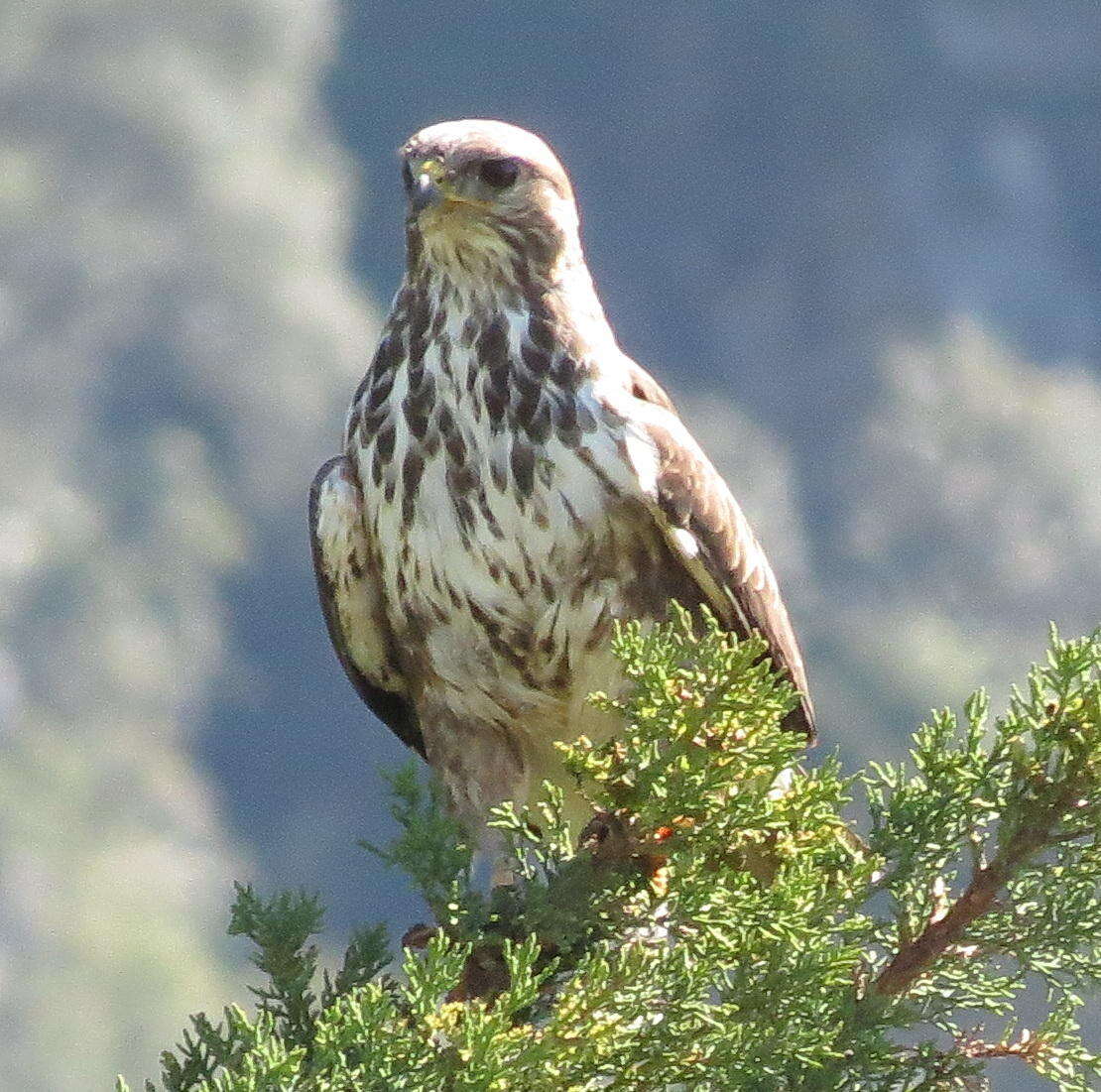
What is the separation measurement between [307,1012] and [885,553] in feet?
175

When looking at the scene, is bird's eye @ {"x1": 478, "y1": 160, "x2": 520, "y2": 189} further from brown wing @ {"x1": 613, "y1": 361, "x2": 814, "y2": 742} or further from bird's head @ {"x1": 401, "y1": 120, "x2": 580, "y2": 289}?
brown wing @ {"x1": 613, "y1": 361, "x2": 814, "y2": 742}

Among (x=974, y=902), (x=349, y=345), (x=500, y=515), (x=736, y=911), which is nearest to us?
(x=736, y=911)

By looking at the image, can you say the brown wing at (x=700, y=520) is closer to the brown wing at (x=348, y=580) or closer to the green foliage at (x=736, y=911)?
the brown wing at (x=348, y=580)

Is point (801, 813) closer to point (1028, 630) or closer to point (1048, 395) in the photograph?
point (1028, 630)

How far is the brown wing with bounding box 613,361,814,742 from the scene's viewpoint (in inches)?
177

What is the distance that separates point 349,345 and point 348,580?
56.4 metres

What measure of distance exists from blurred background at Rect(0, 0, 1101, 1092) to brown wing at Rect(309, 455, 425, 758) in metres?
44.2

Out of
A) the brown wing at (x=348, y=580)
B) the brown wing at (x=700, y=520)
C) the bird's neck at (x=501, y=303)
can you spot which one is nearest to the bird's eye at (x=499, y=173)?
the bird's neck at (x=501, y=303)

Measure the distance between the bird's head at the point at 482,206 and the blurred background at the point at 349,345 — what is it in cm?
4436

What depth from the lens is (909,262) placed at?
64.6m

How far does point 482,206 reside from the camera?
15.4ft

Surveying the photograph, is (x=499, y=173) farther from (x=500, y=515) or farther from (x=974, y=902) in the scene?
(x=974, y=902)

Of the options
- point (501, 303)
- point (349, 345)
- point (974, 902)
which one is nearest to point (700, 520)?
point (501, 303)

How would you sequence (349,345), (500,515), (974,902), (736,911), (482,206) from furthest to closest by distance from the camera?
(349,345)
(482,206)
(500,515)
(974,902)
(736,911)
